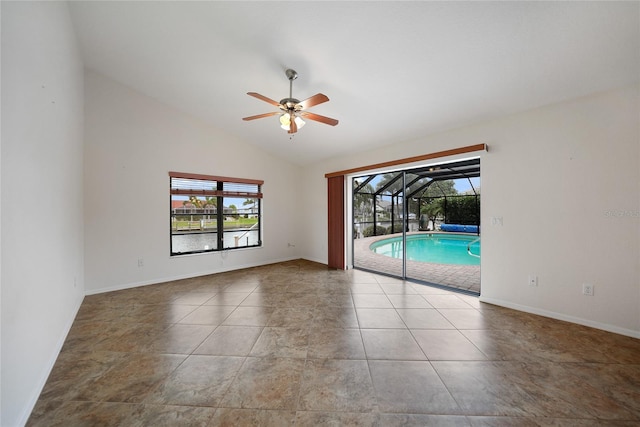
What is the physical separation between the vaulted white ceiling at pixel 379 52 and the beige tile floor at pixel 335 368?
8.70 feet

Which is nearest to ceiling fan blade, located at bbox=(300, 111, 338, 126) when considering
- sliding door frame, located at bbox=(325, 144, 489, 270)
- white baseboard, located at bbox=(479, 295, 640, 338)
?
sliding door frame, located at bbox=(325, 144, 489, 270)

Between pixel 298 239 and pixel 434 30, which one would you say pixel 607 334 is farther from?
pixel 298 239

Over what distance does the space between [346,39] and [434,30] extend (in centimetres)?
80

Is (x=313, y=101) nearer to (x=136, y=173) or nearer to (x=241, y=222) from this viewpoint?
(x=136, y=173)

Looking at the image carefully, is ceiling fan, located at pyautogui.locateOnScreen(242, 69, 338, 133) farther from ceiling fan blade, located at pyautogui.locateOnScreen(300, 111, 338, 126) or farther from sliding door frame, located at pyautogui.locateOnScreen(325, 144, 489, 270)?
sliding door frame, located at pyautogui.locateOnScreen(325, 144, 489, 270)

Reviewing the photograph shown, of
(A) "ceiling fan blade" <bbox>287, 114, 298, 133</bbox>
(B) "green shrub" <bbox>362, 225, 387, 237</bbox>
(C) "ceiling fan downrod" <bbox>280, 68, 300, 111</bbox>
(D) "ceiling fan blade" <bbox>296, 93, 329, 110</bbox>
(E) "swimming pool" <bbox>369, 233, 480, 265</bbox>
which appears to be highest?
(C) "ceiling fan downrod" <bbox>280, 68, 300, 111</bbox>

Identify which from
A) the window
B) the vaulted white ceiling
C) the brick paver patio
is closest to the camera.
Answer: the vaulted white ceiling

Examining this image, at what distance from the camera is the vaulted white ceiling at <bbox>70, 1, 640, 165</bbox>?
196 cm

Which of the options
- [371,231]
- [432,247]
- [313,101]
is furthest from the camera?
[432,247]

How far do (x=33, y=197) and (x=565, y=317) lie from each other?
5.19 meters

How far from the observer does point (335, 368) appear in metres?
1.93

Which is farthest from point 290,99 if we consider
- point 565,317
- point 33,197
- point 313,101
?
point 565,317

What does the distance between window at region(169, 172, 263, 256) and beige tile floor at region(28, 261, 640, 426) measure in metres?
1.66

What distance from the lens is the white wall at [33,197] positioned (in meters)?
1.38
